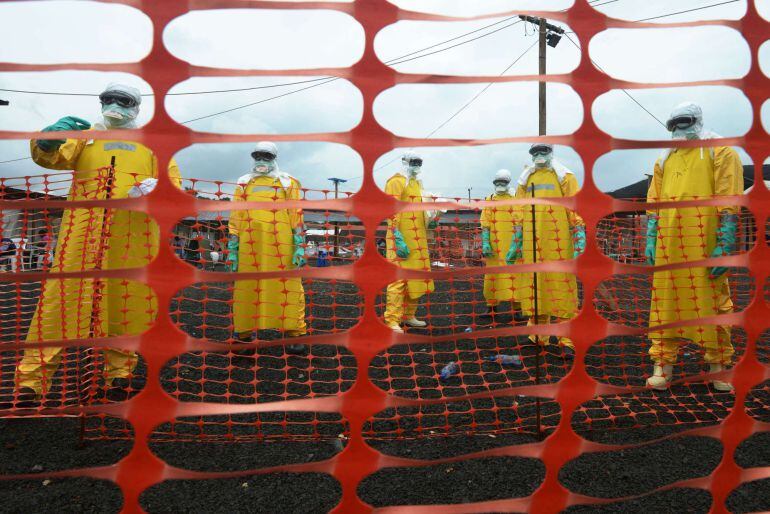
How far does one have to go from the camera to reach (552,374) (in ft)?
10.3

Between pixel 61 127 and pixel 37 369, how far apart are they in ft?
4.18

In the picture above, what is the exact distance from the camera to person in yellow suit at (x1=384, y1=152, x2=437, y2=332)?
4.34 metres

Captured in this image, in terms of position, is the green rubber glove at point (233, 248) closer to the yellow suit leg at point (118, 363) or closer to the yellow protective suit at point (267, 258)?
the yellow protective suit at point (267, 258)

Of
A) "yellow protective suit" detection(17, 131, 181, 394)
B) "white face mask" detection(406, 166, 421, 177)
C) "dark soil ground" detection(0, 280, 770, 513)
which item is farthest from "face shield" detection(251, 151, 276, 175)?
"dark soil ground" detection(0, 280, 770, 513)

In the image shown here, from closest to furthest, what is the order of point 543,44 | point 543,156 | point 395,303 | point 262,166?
1. point 262,166
2. point 543,156
3. point 395,303
4. point 543,44

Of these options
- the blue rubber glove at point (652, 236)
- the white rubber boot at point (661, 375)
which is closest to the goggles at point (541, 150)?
the blue rubber glove at point (652, 236)

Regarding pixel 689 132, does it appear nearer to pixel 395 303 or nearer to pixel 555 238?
pixel 555 238

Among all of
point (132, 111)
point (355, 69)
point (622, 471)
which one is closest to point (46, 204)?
point (355, 69)

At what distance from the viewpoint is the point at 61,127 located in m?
2.13

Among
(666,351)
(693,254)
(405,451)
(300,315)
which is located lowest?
(405,451)

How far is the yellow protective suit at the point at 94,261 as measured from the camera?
2252mm

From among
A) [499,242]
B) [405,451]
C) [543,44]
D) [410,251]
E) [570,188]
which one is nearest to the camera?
[405,451]

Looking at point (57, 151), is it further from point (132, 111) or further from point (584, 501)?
point (584, 501)

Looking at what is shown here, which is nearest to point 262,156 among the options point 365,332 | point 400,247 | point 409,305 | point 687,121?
point 400,247
